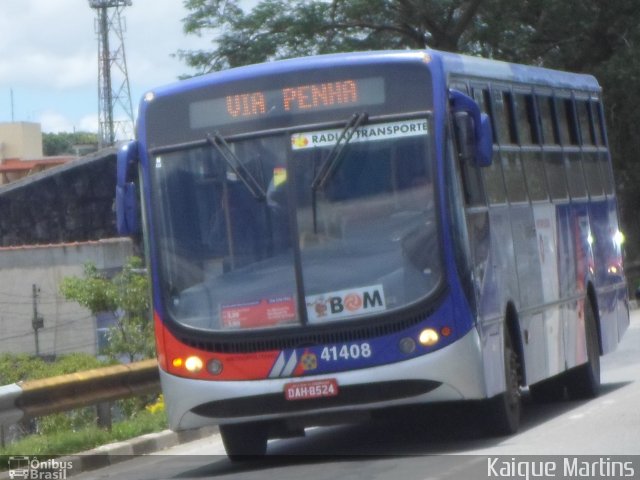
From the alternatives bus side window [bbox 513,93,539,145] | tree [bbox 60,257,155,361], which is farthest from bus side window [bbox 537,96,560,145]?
tree [bbox 60,257,155,361]

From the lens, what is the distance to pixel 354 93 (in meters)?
10.7

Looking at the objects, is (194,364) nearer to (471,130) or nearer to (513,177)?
(471,130)

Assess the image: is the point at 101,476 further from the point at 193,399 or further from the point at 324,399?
the point at 324,399

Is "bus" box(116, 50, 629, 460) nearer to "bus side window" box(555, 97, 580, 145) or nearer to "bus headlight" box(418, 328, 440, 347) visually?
"bus headlight" box(418, 328, 440, 347)

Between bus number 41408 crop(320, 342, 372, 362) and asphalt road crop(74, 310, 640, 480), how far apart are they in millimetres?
767

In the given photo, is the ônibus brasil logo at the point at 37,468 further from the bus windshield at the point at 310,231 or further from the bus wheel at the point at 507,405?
the bus wheel at the point at 507,405

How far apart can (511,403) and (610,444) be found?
138 centimetres

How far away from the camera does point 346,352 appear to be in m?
10.4

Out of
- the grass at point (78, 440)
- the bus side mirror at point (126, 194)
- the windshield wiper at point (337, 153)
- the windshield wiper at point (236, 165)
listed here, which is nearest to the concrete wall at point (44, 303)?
the grass at point (78, 440)

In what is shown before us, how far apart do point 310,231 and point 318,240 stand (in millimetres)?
88

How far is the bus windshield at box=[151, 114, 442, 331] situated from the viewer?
10445 millimetres

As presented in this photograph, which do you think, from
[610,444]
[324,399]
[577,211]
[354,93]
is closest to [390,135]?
[354,93]

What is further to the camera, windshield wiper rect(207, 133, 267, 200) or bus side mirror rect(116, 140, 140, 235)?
bus side mirror rect(116, 140, 140, 235)

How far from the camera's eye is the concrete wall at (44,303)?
35250 mm
